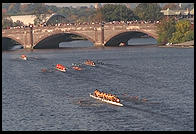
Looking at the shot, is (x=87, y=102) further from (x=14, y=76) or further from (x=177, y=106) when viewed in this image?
(x=14, y=76)

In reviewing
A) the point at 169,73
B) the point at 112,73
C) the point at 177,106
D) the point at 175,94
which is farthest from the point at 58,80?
the point at 177,106

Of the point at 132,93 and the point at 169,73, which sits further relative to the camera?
the point at 169,73

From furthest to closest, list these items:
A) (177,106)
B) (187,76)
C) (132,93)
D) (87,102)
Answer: (187,76)
(132,93)
(87,102)
(177,106)

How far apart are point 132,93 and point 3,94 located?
26445mm

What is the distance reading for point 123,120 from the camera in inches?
4203

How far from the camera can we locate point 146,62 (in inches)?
7687

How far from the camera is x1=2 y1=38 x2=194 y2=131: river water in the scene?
346 feet

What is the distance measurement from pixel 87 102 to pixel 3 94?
2300 centimetres

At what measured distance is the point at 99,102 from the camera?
124125 mm

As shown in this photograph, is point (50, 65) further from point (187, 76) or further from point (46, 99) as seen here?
point (46, 99)

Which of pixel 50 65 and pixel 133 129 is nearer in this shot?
pixel 133 129

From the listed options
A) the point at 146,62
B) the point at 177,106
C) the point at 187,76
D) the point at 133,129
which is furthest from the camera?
the point at 146,62

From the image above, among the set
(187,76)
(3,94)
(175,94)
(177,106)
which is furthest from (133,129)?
(187,76)

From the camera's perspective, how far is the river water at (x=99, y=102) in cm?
10550
